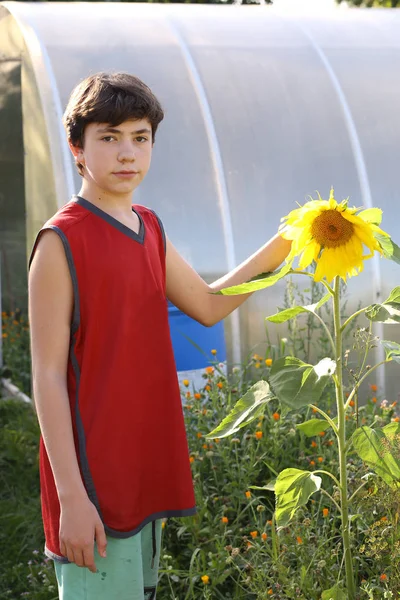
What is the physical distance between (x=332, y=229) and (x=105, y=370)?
575mm

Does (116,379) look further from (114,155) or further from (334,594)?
(334,594)

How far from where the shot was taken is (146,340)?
209cm

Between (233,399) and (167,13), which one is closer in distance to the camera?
(233,399)

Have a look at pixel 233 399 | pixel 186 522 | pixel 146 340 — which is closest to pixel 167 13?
pixel 233 399

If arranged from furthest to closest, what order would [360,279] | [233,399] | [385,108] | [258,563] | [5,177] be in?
1. [5,177]
2. [385,108]
3. [360,279]
4. [233,399]
5. [258,563]

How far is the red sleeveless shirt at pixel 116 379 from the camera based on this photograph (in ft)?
6.57

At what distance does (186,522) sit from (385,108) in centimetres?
271

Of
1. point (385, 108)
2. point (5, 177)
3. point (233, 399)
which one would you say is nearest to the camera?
point (233, 399)

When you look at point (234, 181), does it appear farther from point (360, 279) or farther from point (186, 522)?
point (186, 522)

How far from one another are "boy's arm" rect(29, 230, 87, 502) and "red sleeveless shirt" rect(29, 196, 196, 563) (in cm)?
3

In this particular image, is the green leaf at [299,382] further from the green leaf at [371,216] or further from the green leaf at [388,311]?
the green leaf at [371,216]

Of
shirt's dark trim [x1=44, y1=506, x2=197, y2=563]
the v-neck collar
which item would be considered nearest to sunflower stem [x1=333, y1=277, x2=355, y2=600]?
shirt's dark trim [x1=44, y1=506, x2=197, y2=563]

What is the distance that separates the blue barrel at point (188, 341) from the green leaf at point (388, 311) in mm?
2079

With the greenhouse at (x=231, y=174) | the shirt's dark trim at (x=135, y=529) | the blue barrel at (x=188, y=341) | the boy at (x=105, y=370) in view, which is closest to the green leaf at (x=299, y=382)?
the boy at (x=105, y=370)
